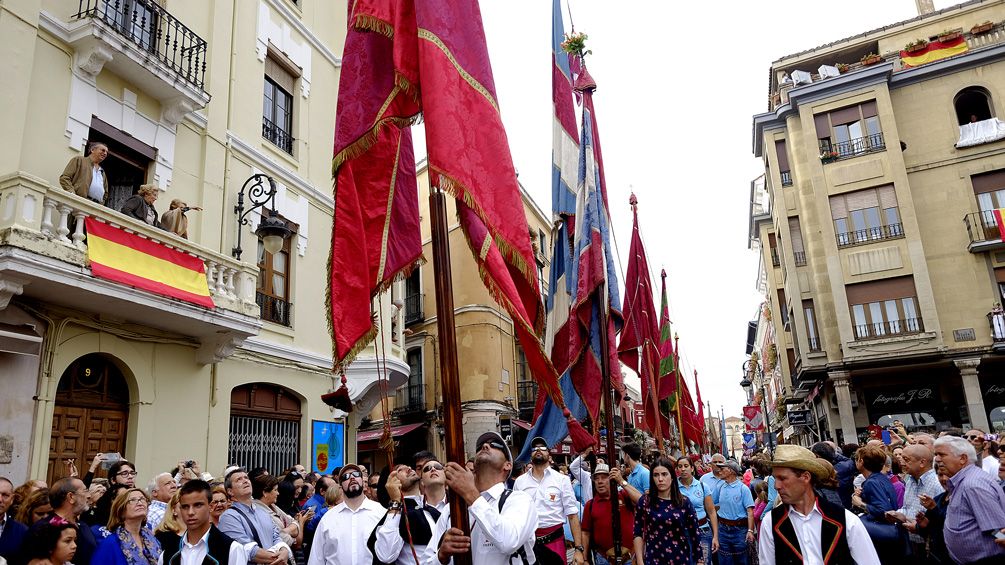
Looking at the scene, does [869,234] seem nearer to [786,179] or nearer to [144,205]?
[786,179]

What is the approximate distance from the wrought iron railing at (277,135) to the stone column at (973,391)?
73.8 ft

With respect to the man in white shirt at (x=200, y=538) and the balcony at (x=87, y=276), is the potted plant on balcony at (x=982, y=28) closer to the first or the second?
the balcony at (x=87, y=276)

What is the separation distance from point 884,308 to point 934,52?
34.8 feet

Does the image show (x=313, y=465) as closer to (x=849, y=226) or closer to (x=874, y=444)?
(x=874, y=444)

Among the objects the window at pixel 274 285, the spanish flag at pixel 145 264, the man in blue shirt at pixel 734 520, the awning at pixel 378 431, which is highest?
the window at pixel 274 285

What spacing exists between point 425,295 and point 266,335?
1444cm

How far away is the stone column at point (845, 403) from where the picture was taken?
23.3 m

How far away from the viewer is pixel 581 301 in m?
7.67

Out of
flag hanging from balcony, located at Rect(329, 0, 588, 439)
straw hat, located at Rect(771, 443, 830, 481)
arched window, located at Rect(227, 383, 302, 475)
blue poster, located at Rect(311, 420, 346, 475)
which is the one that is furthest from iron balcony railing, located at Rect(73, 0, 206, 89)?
straw hat, located at Rect(771, 443, 830, 481)

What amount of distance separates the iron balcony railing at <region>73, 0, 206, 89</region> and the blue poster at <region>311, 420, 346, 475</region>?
267 inches

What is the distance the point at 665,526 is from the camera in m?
5.97

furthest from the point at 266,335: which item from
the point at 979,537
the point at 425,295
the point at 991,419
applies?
the point at 991,419

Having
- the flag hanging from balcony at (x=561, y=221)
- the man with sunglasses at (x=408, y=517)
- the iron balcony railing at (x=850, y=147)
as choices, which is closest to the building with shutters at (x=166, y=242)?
the flag hanging from balcony at (x=561, y=221)

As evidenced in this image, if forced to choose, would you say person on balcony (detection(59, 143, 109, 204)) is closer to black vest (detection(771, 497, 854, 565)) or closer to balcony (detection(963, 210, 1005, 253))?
black vest (detection(771, 497, 854, 565))
